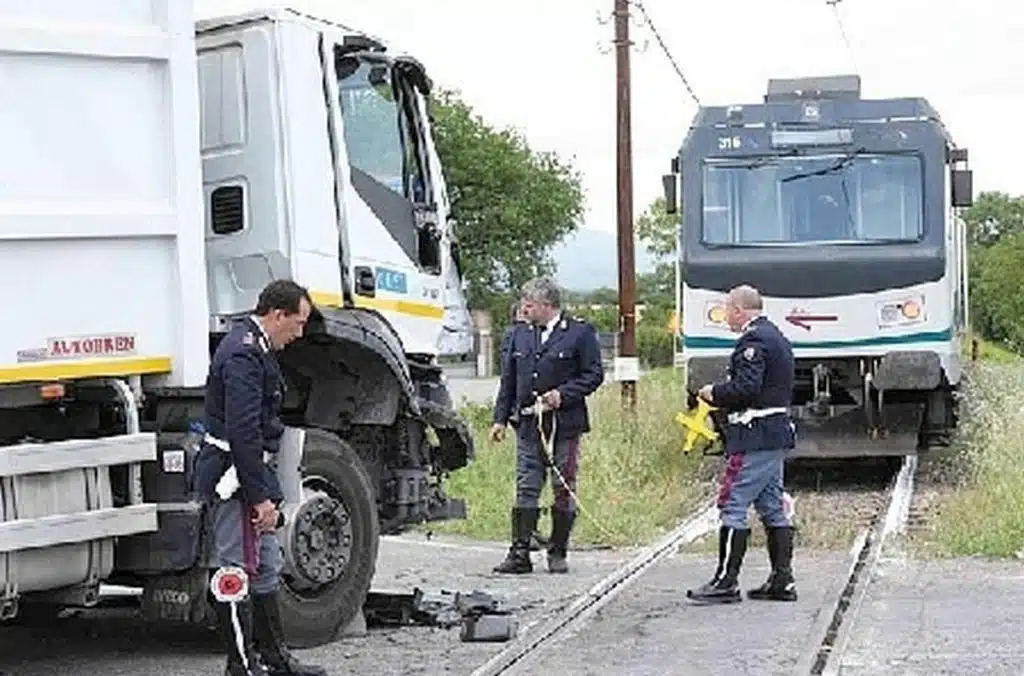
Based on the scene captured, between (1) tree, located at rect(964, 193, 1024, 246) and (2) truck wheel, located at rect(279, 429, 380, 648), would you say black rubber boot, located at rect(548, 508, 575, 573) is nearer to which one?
(2) truck wheel, located at rect(279, 429, 380, 648)

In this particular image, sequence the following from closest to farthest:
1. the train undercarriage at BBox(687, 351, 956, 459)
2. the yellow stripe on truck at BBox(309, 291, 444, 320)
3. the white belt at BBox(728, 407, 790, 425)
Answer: the yellow stripe on truck at BBox(309, 291, 444, 320) < the white belt at BBox(728, 407, 790, 425) < the train undercarriage at BBox(687, 351, 956, 459)

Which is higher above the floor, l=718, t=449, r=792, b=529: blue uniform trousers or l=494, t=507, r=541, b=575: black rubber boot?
l=718, t=449, r=792, b=529: blue uniform trousers

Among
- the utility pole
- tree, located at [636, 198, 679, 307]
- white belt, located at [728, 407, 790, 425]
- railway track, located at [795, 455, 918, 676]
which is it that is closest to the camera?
railway track, located at [795, 455, 918, 676]

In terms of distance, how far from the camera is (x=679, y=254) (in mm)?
16234

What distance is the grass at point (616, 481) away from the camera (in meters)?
13.4

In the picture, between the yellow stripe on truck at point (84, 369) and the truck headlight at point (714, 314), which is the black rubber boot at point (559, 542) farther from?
the truck headlight at point (714, 314)

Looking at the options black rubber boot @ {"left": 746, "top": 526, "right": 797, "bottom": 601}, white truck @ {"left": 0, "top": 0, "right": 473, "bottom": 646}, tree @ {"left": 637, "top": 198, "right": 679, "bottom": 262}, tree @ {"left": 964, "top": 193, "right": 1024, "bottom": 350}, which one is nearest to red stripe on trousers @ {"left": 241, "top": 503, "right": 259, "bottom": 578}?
white truck @ {"left": 0, "top": 0, "right": 473, "bottom": 646}

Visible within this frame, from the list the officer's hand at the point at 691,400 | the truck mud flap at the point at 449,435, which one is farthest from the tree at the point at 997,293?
the truck mud flap at the point at 449,435

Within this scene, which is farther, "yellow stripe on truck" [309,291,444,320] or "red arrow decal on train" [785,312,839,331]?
"red arrow decal on train" [785,312,839,331]

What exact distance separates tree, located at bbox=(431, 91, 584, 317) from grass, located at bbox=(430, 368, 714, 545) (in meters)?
47.0

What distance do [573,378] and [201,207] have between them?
370 cm

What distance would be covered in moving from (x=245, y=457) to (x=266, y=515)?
10.3 inches

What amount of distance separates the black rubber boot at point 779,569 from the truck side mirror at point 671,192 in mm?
6893

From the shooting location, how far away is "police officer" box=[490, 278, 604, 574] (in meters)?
11.2
